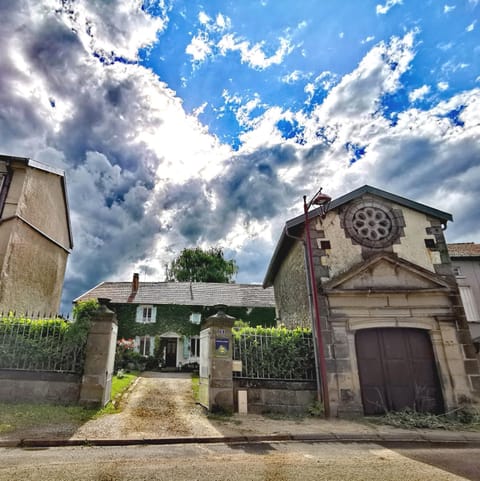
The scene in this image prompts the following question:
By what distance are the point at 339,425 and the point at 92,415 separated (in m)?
5.39

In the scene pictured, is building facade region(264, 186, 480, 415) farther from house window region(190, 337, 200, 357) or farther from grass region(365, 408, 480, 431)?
house window region(190, 337, 200, 357)

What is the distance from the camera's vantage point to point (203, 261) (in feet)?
123

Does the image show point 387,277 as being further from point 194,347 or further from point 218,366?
point 194,347

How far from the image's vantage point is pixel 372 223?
393 inches

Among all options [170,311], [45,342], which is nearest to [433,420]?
[45,342]

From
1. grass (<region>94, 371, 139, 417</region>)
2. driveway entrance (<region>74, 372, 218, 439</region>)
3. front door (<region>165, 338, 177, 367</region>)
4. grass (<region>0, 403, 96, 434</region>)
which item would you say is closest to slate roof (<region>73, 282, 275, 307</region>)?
front door (<region>165, 338, 177, 367</region>)

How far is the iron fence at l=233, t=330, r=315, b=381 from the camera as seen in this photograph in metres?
8.30

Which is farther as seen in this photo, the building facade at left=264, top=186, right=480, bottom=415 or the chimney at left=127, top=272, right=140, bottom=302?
the chimney at left=127, top=272, right=140, bottom=302

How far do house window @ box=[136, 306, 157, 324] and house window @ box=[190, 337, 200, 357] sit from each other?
3119 millimetres

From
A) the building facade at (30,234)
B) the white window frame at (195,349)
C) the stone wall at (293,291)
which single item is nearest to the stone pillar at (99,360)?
the building facade at (30,234)

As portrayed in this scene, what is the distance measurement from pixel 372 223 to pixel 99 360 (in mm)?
8578

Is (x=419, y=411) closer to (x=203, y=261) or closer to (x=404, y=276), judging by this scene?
(x=404, y=276)

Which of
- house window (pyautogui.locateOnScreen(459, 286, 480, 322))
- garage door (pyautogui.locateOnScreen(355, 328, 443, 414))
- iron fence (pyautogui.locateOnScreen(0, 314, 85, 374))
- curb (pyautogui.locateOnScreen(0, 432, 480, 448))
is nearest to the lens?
curb (pyautogui.locateOnScreen(0, 432, 480, 448))

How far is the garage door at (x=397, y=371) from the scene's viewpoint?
8.23 meters
